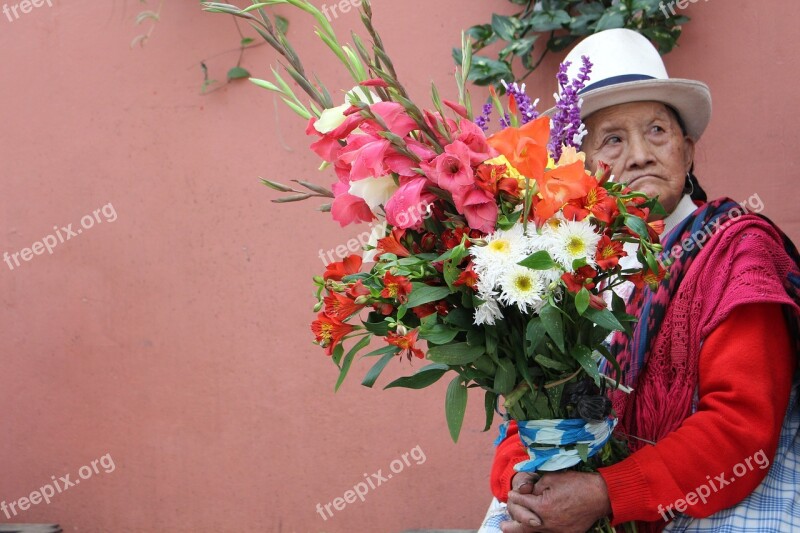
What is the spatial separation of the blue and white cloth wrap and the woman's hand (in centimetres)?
4

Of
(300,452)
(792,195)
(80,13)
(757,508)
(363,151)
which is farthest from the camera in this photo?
(80,13)

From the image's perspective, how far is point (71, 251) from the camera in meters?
4.12

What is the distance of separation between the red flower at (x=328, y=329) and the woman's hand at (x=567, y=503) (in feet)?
1.85

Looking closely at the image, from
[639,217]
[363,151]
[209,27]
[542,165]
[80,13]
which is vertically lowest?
[639,217]

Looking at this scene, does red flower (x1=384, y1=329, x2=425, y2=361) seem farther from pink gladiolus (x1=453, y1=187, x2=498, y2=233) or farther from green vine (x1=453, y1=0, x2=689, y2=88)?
green vine (x1=453, y1=0, x2=689, y2=88)

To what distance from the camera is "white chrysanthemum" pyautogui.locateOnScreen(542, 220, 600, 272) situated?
177 cm

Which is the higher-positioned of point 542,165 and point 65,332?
point 65,332

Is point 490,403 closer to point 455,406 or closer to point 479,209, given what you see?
point 455,406

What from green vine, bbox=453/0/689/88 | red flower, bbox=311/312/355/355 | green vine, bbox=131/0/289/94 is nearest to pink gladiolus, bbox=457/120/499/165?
red flower, bbox=311/312/355/355

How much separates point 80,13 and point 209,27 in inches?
23.3

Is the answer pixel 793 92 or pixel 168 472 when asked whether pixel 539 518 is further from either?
pixel 168 472

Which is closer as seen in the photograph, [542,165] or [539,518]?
[542,165]

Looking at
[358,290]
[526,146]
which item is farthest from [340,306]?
[526,146]

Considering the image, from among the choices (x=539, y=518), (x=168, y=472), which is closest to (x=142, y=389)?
(x=168, y=472)
